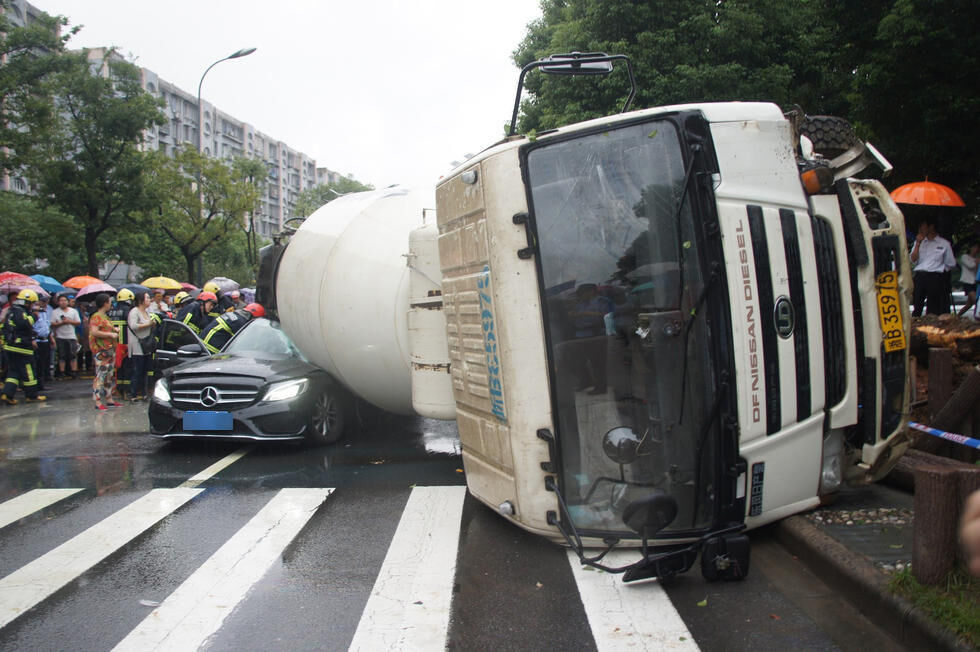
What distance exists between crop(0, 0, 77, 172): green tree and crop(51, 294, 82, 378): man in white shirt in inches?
234

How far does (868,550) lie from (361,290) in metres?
4.78

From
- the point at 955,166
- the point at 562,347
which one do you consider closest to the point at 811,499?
the point at 562,347

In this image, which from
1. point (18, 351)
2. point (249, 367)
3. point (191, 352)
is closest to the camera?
point (249, 367)

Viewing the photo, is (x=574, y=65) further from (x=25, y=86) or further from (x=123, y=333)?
(x=25, y=86)

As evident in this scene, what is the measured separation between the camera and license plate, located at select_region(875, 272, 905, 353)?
15.3 feet

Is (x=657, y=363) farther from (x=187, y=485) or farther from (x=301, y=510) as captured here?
(x=187, y=485)

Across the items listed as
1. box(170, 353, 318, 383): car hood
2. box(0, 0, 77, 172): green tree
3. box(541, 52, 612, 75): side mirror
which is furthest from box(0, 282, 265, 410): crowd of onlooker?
box(541, 52, 612, 75): side mirror

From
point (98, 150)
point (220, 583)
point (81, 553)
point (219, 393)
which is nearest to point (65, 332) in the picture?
point (98, 150)

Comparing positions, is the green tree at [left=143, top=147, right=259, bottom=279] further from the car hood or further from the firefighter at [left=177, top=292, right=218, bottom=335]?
the car hood

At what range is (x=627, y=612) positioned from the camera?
12.6ft

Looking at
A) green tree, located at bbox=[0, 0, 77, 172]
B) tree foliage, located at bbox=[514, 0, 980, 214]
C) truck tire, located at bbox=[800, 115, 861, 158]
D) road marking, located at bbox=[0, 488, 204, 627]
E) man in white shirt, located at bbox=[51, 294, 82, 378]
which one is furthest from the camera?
green tree, located at bbox=[0, 0, 77, 172]

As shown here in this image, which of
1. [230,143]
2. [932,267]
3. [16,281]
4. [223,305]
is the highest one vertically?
[230,143]

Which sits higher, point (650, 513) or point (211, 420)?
point (211, 420)

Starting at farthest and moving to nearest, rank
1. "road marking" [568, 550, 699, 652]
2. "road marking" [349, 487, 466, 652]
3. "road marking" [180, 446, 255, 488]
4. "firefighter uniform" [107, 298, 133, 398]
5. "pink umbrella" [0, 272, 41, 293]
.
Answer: "pink umbrella" [0, 272, 41, 293] < "firefighter uniform" [107, 298, 133, 398] < "road marking" [180, 446, 255, 488] < "road marking" [349, 487, 466, 652] < "road marking" [568, 550, 699, 652]
